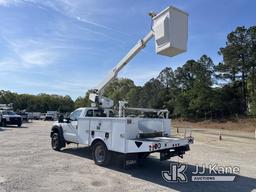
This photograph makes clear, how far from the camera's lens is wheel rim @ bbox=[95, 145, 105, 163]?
35.6 ft

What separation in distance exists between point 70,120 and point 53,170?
3.67 metres

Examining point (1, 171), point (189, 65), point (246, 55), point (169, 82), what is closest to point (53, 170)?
point (1, 171)

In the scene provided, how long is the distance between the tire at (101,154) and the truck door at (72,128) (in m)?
1.80

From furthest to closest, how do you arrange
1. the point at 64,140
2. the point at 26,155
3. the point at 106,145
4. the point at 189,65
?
the point at 189,65, the point at 64,140, the point at 26,155, the point at 106,145

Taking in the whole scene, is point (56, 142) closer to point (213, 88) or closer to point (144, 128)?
point (144, 128)

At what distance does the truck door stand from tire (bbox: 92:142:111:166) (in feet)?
5.90

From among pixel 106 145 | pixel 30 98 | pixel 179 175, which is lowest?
pixel 179 175

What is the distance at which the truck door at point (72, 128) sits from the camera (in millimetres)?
12898

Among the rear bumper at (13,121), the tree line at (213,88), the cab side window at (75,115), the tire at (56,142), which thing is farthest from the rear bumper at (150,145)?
the tree line at (213,88)

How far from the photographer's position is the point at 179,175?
9.94 metres

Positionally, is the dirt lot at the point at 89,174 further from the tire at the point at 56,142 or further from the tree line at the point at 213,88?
the tree line at the point at 213,88

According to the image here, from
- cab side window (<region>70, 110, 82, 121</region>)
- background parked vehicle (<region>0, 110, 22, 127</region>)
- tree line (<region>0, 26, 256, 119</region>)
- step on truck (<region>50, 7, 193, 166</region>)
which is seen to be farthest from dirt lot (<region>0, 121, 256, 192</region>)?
tree line (<region>0, 26, 256, 119</region>)

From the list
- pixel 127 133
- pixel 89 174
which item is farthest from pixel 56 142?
pixel 127 133

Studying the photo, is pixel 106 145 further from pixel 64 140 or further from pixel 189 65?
pixel 189 65
